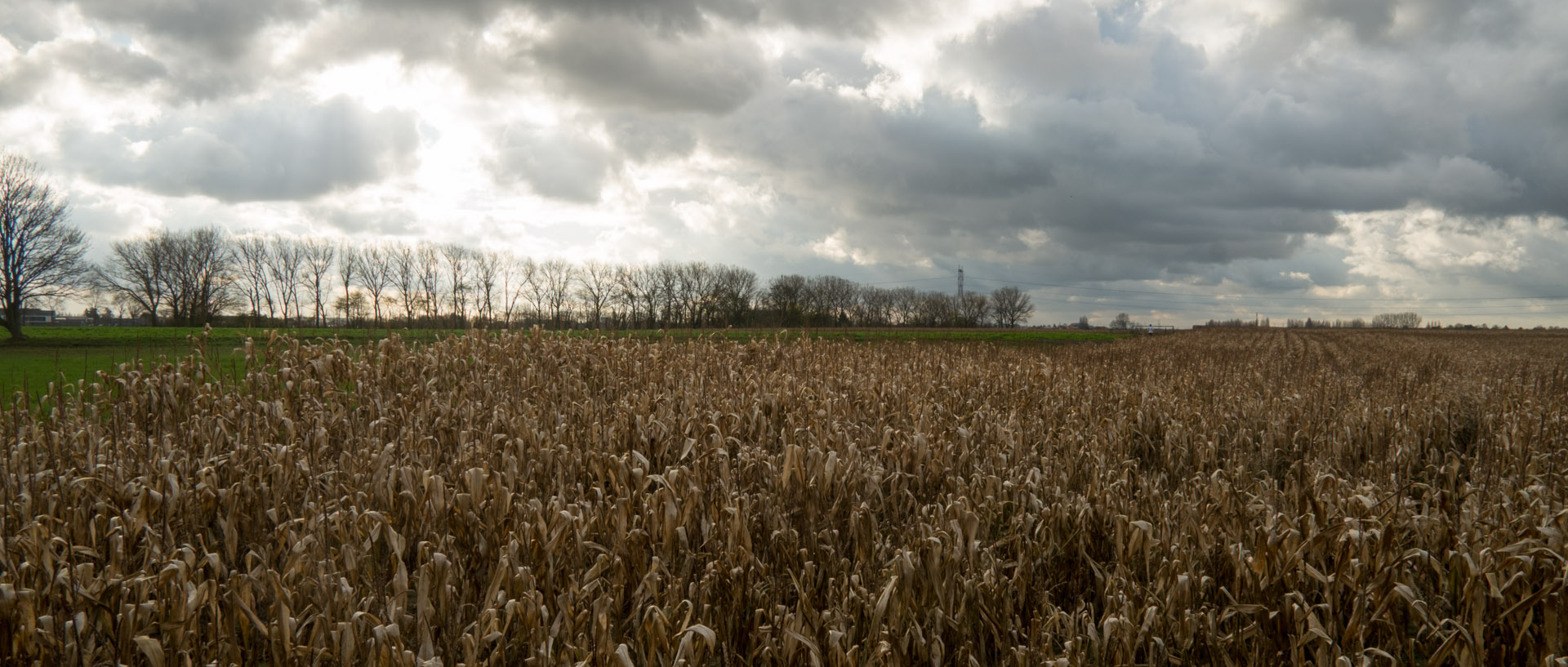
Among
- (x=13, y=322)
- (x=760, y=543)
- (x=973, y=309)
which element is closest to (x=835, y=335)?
(x=760, y=543)

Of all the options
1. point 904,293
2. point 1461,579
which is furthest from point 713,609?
point 904,293

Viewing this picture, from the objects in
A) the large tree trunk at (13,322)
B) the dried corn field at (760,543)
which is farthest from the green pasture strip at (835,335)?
the large tree trunk at (13,322)

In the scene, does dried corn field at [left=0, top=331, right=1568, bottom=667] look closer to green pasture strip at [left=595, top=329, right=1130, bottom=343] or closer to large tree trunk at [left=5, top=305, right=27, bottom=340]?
green pasture strip at [left=595, top=329, right=1130, bottom=343]

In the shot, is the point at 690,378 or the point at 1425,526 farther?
the point at 690,378

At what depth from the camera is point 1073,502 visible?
522 centimetres

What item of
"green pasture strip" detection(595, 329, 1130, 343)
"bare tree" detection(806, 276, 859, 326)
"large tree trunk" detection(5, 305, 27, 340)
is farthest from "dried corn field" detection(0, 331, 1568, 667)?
"bare tree" detection(806, 276, 859, 326)

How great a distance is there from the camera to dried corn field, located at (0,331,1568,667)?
10.9 ft

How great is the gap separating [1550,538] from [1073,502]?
254 cm

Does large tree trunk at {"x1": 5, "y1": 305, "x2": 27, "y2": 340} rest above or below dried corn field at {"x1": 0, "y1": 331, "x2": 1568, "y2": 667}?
above

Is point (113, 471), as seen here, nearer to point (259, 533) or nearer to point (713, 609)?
point (259, 533)

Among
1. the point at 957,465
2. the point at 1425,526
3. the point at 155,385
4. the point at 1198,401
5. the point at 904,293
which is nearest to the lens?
the point at 1425,526

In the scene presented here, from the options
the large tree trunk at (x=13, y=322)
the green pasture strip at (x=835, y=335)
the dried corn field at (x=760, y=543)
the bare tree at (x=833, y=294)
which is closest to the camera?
the dried corn field at (x=760, y=543)

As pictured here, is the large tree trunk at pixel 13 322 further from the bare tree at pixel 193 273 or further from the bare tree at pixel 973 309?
the bare tree at pixel 973 309

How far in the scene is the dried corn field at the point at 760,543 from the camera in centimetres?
332
